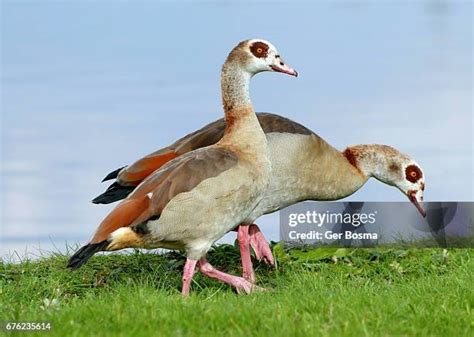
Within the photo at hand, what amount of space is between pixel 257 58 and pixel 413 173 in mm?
2904

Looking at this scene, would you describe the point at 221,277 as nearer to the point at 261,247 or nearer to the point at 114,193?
the point at 114,193

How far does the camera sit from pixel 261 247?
33.0 ft

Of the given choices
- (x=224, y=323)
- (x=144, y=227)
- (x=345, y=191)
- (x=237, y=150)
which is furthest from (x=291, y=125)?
(x=224, y=323)

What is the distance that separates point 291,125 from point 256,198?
195 cm

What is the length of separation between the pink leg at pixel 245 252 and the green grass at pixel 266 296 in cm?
20

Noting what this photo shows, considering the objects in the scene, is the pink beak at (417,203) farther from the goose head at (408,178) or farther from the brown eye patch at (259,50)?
the brown eye patch at (259,50)

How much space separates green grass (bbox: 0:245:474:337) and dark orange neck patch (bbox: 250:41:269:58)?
77.8 inches

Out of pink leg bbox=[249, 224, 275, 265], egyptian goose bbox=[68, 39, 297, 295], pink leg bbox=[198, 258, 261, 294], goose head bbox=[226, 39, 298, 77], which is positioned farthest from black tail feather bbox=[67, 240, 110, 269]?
pink leg bbox=[249, 224, 275, 265]

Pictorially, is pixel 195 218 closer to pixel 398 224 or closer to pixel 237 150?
pixel 237 150

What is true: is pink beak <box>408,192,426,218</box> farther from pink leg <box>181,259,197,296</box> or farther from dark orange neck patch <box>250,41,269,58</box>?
pink leg <box>181,259,197,296</box>

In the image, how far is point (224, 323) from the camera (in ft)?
20.1


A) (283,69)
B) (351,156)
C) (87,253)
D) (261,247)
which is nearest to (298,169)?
(261,247)

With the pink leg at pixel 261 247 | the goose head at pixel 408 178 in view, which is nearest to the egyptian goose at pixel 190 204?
the pink leg at pixel 261 247

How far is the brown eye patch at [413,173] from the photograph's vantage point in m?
10.8
